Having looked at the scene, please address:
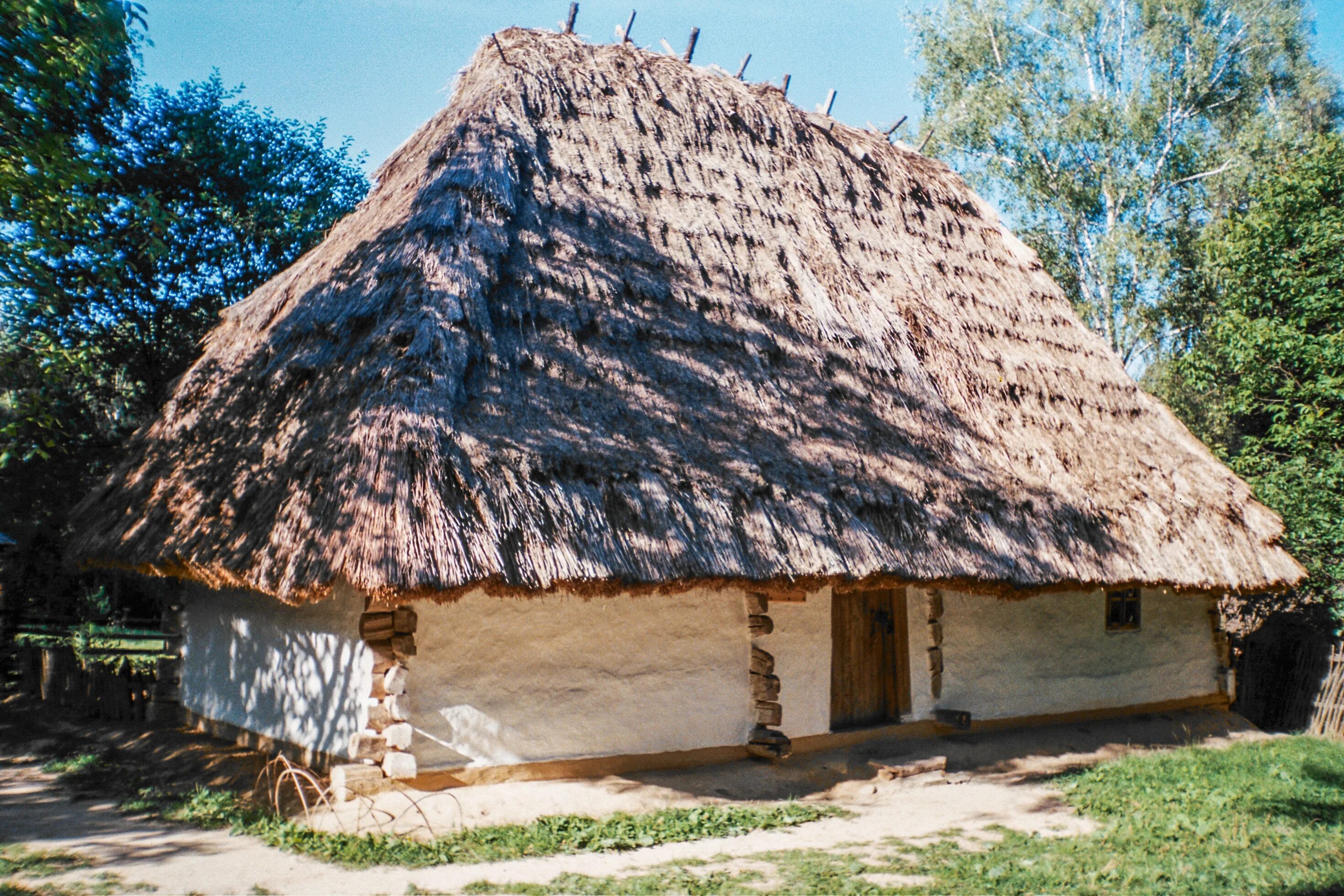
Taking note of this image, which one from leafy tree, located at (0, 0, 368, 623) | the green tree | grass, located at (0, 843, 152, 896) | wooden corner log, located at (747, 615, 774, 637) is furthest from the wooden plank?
leafy tree, located at (0, 0, 368, 623)

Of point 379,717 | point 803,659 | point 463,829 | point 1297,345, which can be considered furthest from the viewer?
point 1297,345

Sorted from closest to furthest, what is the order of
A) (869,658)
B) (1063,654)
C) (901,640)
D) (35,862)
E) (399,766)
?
(35,862), (399,766), (869,658), (901,640), (1063,654)

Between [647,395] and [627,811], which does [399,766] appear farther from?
[647,395]

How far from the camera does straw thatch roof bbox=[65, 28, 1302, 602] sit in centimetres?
645

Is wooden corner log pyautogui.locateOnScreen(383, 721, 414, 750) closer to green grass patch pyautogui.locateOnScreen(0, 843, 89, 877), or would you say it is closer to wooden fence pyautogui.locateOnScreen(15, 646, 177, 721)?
green grass patch pyautogui.locateOnScreen(0, 843, 89, 877)

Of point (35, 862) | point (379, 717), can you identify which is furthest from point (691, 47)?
point (35, 862)

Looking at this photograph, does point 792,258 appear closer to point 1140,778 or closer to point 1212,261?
point 1140,778

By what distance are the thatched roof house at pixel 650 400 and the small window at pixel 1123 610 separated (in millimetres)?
1491

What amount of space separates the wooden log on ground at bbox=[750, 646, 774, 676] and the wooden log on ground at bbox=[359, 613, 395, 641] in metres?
3.16

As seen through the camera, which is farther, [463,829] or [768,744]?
[768,744]

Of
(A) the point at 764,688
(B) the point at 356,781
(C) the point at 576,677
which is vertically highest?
(C) the point at 576,677

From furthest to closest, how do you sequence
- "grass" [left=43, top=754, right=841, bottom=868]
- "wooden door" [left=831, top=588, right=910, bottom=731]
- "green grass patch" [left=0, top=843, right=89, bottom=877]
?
"wooden door" [left=831, top=588, right=910, bottom=731] < "grass" [left=43, top=754, right=841, bottom=868] < "green grass patch" [left=0, top=843, right=89, bottom=877]

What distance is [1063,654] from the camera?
1080cm

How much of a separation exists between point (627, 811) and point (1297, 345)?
38.9ft
